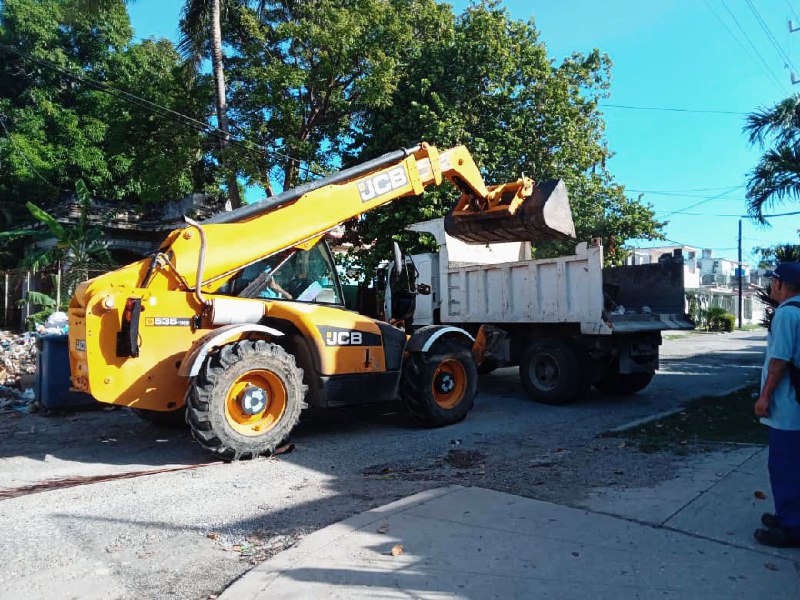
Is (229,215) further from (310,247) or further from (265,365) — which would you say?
(265,365)

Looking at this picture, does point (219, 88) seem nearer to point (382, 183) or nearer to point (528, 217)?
point (382, 183)

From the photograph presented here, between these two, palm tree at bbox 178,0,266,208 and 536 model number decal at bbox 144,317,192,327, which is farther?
palm tree at bbox 178,0,266,208

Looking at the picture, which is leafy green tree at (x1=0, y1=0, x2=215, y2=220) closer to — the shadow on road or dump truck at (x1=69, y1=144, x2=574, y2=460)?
the shadow on road

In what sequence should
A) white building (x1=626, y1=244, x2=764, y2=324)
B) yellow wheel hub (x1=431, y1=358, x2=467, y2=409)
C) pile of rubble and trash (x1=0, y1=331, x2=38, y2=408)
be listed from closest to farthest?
yellow wheel hub (x1=431, y1=358, x2=467, y2=409), pile of rubble and trash (x1=0, y1=331, x2=38, y2=408), white building (x1=626, y1=244, x2=764, y2=324)

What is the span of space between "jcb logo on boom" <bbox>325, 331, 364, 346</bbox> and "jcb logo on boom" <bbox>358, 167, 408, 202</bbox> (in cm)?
170

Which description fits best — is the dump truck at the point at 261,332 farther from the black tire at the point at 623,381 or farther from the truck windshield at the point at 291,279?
the black tire at the point at 623,381

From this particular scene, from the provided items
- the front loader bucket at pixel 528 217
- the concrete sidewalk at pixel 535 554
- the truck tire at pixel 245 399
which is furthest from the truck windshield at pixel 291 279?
the concrete sidewalk at pixel 535 554

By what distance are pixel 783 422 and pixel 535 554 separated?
5.64 ft

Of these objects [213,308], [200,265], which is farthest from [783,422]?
[200,265]

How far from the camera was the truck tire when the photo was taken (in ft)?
19.1

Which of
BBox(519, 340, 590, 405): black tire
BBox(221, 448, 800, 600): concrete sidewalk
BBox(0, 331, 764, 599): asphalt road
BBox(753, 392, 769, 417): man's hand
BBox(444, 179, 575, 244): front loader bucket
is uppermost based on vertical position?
BBox(444, 179, 575, 244): front loader bucket

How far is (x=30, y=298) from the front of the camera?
1562cm

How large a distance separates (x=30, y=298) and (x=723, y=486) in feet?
53.0

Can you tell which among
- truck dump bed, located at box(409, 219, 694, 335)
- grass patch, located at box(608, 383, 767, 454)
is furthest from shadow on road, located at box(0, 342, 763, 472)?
truck dump bed, located at box(409, 219, 694, 335)
